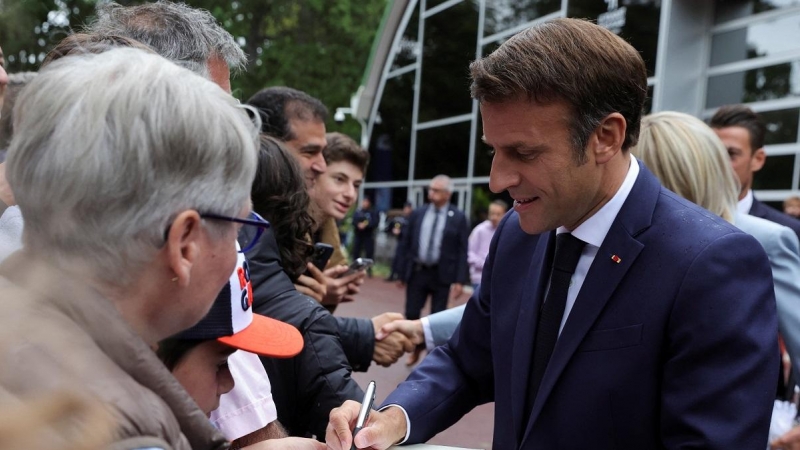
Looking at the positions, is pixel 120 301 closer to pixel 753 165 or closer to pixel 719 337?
pixel 719 337

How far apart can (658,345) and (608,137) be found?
0.52 metres

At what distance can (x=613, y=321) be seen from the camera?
172 centimetres

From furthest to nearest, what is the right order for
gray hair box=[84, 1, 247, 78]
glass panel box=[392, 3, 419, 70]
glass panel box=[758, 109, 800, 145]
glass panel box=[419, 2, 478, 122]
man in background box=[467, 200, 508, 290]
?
glass panel box=[392, 3, 419, 70]
glass panel box=[419, 2, 478, 122]
glass panel box=[758, 109, 800, 145]
man in background box=[467, 200, 508, 290]
gray hair box=[84, 1, 247, 78]

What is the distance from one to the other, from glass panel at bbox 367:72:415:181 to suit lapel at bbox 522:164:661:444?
19.9 m

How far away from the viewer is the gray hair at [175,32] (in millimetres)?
2328

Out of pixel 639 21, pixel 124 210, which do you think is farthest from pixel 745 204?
pixel 639 21

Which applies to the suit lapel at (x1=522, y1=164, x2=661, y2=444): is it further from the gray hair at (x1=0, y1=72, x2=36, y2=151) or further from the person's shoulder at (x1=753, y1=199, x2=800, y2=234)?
the person's shoulder at (x1=753, y1=199, x2=800, y2=234)

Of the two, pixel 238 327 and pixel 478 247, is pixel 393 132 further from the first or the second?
pixel 238 327

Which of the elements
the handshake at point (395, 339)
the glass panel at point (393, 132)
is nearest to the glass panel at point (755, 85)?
the handshake at point (395, 339)

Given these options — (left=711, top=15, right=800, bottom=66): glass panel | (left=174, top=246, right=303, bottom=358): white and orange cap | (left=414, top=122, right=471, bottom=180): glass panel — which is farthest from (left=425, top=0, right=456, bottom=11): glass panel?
(left=174, top=246, right=303, bottom=358): white and orange cap

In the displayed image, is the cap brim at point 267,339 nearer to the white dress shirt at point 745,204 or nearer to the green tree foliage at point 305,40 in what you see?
the white dress shirt at point 745,204

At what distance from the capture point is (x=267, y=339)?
1521mm

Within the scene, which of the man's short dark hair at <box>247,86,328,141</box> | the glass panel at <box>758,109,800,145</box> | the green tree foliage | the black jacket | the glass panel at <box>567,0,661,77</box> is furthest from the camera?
the green tree foliage

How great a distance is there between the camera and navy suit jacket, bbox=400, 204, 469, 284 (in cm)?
939
